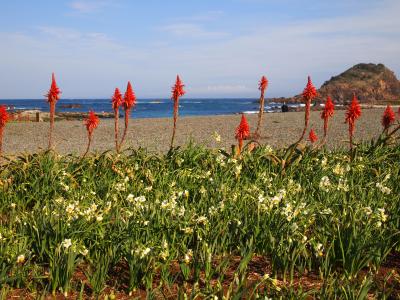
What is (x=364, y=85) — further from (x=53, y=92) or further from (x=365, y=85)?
(x=53, y=92)

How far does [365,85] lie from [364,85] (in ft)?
1.76

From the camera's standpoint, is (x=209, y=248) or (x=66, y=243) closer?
(x=66, y=243)

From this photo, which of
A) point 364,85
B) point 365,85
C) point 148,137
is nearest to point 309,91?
point 148,137

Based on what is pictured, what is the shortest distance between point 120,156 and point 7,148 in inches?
430

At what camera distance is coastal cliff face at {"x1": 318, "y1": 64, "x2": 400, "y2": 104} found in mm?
122812

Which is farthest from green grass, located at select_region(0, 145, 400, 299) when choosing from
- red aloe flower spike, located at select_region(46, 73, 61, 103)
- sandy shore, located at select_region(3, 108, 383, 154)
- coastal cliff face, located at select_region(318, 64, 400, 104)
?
coastal cliff face, located at select_region(318, 64, 400, 104)

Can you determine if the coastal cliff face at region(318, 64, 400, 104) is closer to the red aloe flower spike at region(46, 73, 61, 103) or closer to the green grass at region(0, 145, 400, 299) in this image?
the red aloe flower spike at region(46, 73, 61, 103)

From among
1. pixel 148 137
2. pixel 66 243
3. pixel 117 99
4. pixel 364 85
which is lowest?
pixel 148 137

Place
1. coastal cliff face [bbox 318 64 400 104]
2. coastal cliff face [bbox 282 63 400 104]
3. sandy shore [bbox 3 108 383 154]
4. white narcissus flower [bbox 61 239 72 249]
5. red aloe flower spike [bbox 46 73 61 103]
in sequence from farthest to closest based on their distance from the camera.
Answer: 1. coastal cliff face [bbox 318 64 400 104]
2. coastal cliff face [bbox 282 63 400 104]
3. sandy shore [bbox 3 108 383 154]
4. red aloe flower spike [bbox 46 73 61 103]
5. white narcissus flower [bbox 61 239 72 249]

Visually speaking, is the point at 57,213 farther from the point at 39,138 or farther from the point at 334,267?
the point at 39,138

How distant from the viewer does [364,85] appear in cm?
13050

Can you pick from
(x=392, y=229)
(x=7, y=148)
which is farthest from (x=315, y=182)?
(x=7, y=148)

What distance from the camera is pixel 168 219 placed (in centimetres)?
430

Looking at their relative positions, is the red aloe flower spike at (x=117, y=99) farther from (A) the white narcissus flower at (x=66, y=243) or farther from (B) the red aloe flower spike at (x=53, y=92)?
(A) the white narcissus flower at (x=66, y=243)
